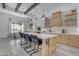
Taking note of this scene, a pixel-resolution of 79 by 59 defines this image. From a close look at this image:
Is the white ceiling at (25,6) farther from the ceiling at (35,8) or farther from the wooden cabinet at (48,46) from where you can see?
the wooden cabinet at (48,46)

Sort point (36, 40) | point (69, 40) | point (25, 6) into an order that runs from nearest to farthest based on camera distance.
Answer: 1. point (69, 40)
2. point (25, 6)
3. point (36, 40)

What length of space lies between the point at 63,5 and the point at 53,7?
0.22 metres

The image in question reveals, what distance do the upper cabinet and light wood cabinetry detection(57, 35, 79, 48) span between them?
262 mm

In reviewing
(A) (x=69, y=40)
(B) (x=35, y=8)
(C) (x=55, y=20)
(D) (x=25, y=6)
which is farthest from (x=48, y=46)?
(D) (x=25, y=6)

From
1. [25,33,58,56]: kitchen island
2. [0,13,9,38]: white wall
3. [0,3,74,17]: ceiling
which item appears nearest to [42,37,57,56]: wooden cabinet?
[25,33,58,56]: kitchen island

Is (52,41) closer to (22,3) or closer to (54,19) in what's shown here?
(54,19)

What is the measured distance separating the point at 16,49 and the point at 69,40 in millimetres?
1178

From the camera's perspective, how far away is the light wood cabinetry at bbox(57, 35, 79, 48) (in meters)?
2.11

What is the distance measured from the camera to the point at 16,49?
226cm

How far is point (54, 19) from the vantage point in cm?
223

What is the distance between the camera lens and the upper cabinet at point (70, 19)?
2201 millimetres

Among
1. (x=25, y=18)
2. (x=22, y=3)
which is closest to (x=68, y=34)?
(x=25, y=18)

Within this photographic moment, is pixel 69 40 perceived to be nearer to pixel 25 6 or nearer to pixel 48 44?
pixel 48 44

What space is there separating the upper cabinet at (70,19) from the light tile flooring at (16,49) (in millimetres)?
498
